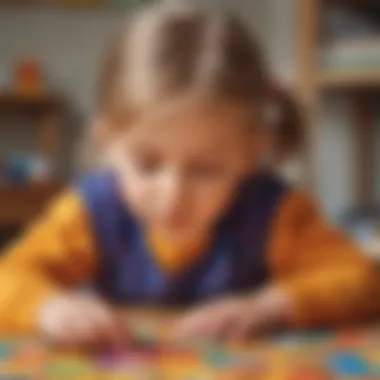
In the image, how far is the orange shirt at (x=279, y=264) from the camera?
1.79 ft

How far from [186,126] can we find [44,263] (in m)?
0.14

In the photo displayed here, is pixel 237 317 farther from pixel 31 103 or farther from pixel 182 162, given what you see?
pixel 31 103

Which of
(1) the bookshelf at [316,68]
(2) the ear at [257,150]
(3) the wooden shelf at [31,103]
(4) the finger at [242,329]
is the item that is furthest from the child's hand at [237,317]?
(3) the wooden shelf at [31,103]

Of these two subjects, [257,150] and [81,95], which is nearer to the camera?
[257,150]

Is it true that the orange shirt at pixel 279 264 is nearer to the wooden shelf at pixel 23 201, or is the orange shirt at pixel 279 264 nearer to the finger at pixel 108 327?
the finger at pixel 108 327

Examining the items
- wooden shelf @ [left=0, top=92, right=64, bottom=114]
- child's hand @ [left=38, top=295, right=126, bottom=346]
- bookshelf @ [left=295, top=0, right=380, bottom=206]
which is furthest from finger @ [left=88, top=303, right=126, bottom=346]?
wooden shelf @ [left=0, top=92, right=64, bottom=114]

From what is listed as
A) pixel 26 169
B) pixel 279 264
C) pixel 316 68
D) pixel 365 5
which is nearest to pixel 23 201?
pixel 26 169

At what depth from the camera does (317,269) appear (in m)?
0.61

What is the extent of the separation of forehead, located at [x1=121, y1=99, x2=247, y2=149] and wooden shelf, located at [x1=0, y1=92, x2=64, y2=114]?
2.97ft

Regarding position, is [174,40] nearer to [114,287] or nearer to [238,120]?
[238,120]

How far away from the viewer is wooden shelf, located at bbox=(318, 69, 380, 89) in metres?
1.29

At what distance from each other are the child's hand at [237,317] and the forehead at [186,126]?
0.11 m

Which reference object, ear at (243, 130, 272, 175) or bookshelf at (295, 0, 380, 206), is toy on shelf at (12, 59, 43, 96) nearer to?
bookshelf at (295, 0, 380, 206)

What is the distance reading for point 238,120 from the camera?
0.60m
